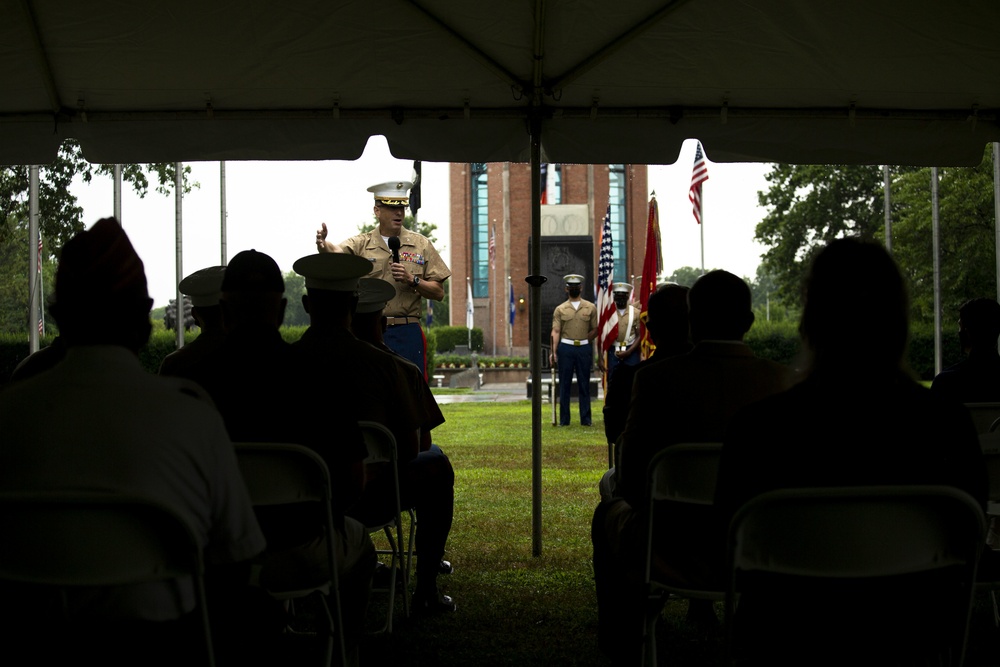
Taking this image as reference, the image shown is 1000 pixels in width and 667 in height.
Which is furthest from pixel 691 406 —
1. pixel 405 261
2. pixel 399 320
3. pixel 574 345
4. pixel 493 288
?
pixel 493 288

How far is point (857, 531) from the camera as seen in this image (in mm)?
2033

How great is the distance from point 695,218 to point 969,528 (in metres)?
20.3

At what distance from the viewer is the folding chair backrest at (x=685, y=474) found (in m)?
2.98

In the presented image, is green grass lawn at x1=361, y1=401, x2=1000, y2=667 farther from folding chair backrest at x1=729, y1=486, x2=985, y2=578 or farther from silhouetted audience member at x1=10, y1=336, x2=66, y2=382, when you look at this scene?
silhouetted audience member at x1=10, y1=336, x2=66, y2=382

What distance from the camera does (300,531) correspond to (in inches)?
121

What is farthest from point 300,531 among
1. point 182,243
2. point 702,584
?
point 182,243

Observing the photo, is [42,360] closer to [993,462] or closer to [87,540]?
[87,540]

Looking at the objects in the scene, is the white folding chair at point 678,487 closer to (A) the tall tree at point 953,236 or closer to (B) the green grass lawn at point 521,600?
(B) the green grass lawn at point 521,600

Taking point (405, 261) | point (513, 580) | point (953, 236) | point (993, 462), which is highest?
point (953, 236)

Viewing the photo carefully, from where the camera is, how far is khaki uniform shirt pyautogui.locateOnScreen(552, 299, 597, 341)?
16125mm

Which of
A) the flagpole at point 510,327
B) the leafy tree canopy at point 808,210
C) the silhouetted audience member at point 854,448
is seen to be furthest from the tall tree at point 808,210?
the silhouetted audience member at point 854,448

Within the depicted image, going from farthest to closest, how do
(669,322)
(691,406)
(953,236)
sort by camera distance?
(953,236) → (669,322) → (691,406)

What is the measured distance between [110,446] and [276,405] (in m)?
1.04

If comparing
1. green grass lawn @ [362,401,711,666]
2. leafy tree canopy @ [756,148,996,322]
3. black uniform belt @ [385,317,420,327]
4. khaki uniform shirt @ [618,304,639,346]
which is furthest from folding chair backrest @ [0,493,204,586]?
leafy tree canopy @ [756,148,996,322]
